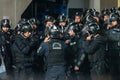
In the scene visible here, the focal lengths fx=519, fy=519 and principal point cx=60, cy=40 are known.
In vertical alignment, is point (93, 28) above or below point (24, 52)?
above

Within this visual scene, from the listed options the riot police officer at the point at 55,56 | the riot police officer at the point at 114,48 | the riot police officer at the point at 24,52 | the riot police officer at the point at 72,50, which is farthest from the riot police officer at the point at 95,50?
the riot police officer at the point at 24,52

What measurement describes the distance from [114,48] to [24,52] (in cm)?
283

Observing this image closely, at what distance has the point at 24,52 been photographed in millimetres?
13172

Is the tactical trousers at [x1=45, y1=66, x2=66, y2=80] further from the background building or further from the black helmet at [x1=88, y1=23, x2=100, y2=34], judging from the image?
the background building

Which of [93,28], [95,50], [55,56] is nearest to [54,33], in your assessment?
[55,56]

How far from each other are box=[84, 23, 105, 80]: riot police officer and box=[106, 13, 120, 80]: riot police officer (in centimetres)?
88

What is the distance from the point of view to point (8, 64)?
48.3 ft

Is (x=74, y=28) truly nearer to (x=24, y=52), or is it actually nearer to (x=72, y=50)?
(x=72, y=50)

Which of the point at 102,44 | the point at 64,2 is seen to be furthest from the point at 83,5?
the point at 102,44

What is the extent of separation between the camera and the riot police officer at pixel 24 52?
13289 mm

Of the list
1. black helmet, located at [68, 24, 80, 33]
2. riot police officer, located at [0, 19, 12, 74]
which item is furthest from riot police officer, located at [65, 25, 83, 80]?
riot police officer, located at [0, 19, 12, 74]

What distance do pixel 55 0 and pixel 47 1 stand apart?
26.2 inches

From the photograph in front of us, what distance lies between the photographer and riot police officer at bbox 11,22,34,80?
13.3m

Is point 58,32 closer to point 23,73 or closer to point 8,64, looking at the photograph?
point 23,73
